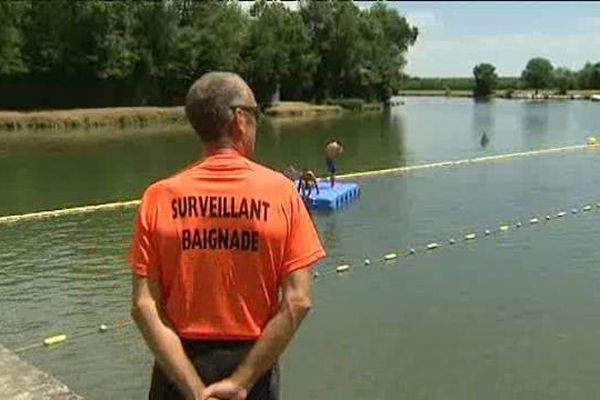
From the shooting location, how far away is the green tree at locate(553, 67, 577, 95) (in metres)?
171

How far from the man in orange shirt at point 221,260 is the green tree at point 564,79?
A: 17005 cm

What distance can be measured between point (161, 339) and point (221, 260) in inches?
15.3

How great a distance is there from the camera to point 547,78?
595 feet

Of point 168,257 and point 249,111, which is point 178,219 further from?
point 249,111

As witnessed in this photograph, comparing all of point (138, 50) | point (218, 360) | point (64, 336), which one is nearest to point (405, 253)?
point (64, 336)

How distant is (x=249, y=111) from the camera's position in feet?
11.2

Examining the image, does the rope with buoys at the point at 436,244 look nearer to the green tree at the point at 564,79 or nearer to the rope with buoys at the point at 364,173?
the rope with buoys at the point at 364,173

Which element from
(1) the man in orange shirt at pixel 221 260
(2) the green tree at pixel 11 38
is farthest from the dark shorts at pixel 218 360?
(2) the green tree at pixel 11 38

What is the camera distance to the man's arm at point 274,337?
10.9ft

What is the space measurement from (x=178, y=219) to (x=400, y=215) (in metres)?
17.4

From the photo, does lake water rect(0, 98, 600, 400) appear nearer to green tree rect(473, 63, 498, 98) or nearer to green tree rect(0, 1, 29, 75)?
green tree rect(0, 1, 29, 75)

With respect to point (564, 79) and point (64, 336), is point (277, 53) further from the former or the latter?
point (564, 79)

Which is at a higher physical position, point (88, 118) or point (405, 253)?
point (88, 118)

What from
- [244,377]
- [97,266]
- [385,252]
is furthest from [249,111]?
[385,252]
